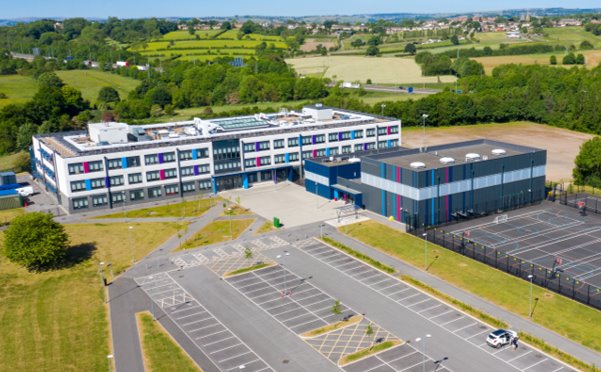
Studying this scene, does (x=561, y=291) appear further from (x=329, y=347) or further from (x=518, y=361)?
(x=329, y=347)

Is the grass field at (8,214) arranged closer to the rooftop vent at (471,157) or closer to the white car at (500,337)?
the rooftop vent at (471,157)

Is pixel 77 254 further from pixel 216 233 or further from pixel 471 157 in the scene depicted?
pixel 471 157

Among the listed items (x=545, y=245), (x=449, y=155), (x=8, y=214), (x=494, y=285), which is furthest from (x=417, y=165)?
(x=8, y=214)

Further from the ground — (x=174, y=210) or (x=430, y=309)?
(x=174, y=210)

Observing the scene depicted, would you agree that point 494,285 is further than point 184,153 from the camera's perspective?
No

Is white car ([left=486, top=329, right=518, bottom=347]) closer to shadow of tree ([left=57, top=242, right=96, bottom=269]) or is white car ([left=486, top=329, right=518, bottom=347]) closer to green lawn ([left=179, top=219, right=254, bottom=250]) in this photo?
green lawn ([left=179, top=219, right=254, bottom=250])

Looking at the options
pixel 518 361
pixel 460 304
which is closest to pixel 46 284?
pixel 460 304
